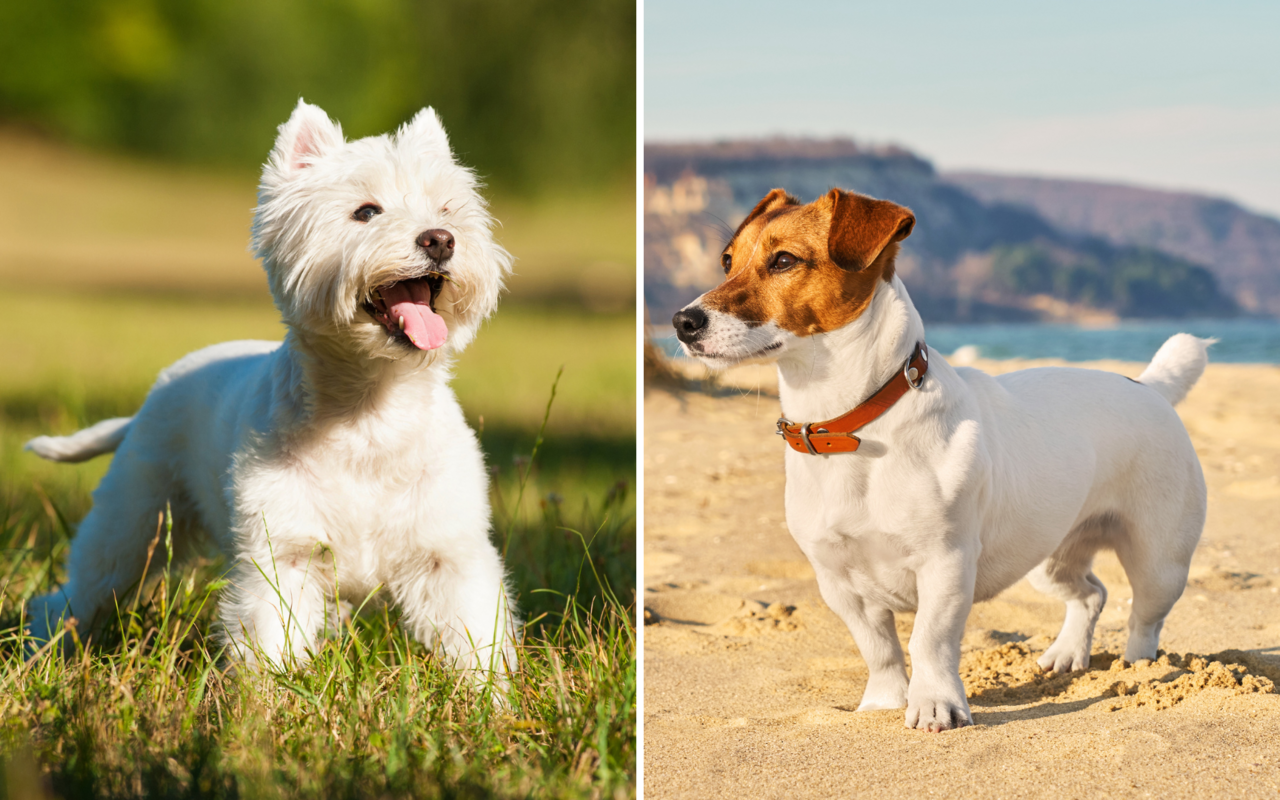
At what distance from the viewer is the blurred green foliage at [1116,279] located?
2892 cm

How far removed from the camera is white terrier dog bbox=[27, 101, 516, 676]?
2951 mm

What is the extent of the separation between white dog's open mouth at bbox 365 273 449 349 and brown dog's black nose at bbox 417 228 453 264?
0.23 feet

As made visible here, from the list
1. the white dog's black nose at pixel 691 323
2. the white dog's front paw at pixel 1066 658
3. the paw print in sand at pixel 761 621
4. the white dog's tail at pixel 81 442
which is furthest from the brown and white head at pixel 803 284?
the white dog's tail at pixel 81 442

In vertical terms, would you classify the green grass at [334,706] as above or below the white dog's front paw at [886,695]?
above

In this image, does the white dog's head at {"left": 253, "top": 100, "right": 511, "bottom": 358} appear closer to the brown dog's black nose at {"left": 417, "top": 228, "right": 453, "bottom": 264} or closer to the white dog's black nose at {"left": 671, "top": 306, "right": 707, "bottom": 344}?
the brown dog's black nose at {"left": 417, "top": 228, "right": 453, "bottom": 264}

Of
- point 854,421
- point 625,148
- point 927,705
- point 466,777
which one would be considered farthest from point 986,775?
point 625,148

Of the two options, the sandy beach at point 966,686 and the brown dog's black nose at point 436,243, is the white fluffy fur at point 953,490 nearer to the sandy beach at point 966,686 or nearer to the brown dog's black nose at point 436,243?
the sandy beach at point 966,686

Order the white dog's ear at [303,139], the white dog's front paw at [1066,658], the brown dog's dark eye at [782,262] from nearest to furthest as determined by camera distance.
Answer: the brown dog's dark eye at [782,262], the white dog's ear at [303,139], the white dog's front paw at [1066,658]

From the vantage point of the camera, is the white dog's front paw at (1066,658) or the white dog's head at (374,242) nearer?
the white dog's head at (374,242)

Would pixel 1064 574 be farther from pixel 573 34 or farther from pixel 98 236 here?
pixel 98 236

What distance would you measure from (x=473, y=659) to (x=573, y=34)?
1912cm

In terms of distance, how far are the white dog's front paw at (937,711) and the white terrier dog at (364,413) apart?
111 cm

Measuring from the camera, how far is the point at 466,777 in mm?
2369

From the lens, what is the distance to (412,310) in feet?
9.80
